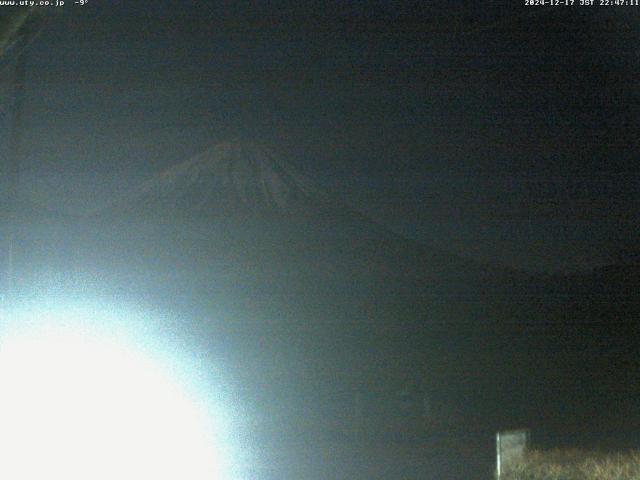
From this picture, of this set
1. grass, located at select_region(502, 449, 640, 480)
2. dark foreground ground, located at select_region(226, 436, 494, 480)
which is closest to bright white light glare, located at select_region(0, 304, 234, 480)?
dark foreground ground, located at select_region(226, 436, 494, 480)

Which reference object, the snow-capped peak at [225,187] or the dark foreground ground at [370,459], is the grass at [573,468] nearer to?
Answer: the dark foreground ground at [370,459]

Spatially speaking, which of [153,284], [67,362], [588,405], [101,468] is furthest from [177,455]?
[588,405]

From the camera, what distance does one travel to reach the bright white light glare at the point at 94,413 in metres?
6.99

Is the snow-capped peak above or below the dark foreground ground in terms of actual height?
above

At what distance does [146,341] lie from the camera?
28.2ft

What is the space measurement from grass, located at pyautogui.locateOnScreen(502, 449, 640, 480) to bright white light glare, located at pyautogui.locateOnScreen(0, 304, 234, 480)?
8.76 ft

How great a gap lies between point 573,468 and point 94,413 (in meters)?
4.25

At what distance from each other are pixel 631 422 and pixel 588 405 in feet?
2.28

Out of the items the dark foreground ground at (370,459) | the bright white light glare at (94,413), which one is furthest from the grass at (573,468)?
the bright white light glare at (94,413)

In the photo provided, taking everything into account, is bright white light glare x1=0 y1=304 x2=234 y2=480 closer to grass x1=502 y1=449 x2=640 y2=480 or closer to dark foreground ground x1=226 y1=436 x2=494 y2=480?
dark foreground ground x1=226 y1=436 x2=494 y2=480

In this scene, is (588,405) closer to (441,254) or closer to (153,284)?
(441,254)

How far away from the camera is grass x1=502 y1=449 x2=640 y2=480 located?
262 inches

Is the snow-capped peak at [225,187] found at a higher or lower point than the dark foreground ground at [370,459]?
higher

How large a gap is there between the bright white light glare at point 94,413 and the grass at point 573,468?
2.67 meters
